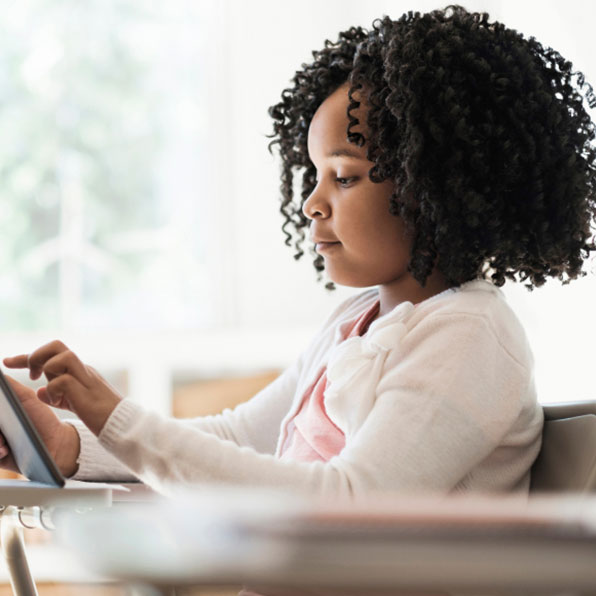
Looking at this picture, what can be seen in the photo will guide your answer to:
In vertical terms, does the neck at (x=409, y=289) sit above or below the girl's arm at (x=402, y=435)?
above

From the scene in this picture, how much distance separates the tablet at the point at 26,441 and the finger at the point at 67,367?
5 cm

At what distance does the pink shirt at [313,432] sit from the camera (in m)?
0.98

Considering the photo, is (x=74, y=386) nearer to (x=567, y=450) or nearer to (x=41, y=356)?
(x=41, y=356)

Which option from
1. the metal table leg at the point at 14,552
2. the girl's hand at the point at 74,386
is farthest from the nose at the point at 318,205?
the metal table leg at the point at 14,552

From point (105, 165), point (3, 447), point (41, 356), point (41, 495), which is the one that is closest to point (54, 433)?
point (3, 447)

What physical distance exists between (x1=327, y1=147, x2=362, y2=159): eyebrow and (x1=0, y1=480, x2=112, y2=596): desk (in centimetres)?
52

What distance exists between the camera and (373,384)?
2.95 ft

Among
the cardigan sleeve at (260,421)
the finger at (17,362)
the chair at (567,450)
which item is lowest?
the cardigan sleeve at (260,421)

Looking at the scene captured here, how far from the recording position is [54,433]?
1.05 meters

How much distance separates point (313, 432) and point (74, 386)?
0.30 meters

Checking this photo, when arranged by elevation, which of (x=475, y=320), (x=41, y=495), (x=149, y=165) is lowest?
(x=41, y=495)

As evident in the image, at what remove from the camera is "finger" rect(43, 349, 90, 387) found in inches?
31.8

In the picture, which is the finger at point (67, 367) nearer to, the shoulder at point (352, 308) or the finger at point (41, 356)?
the finger at point (41, 356)

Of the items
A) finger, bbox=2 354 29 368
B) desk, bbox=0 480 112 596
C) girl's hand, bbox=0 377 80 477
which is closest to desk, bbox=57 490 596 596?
desk, bbox=0 480 112 596
